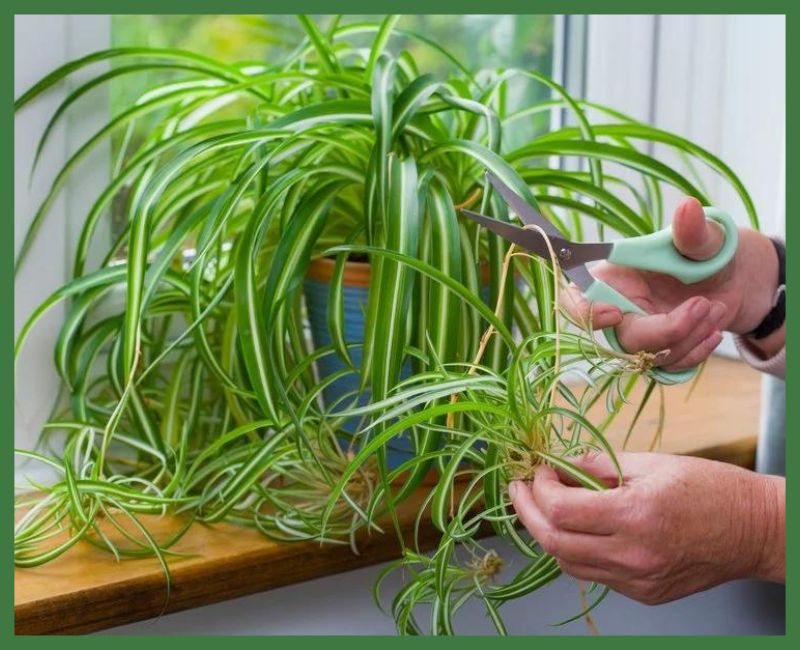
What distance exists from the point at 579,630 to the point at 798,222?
1.41ft

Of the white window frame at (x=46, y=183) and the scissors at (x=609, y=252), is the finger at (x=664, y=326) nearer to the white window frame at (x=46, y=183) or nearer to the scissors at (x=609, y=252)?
the scissors at (x=609, y=252)

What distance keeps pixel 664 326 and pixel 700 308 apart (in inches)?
1.2

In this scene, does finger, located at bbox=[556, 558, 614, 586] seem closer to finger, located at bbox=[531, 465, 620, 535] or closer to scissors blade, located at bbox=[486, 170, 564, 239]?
finger, located at bbox=[531, 465, 620, 535]

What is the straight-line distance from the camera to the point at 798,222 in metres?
1.02

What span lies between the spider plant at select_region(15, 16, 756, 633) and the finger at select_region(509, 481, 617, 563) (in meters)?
0.03

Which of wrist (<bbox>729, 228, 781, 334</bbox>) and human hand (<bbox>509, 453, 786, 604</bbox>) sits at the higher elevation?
wrist (<bbox>729, 228, 781, 334</bbox>)

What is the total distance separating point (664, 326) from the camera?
78cm

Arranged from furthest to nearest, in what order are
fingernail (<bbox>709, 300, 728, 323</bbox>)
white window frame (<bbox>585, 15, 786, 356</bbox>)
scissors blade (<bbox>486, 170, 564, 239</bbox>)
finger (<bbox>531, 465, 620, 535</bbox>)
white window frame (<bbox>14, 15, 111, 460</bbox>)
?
white window frame (<bbox>585, 15, 786, 356</bbox>) < white window frame (<bbox>14, 15, 111, 460</bbox>) < fingernail (<bbox>709, 300, 728, 323</bbox>) < scissors blade (<bbox>486, 170, 564, 239</bbox>) < finger (<bbox>531, 465, 620, 535</bbox>)

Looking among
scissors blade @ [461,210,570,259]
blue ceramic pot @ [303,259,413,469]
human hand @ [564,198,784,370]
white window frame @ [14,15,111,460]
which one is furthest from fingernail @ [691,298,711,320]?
white window frame @ [14,15,111,460]

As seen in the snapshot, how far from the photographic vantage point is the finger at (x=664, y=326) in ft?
2.57

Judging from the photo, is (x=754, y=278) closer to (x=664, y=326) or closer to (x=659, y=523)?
(x=664, y=326)

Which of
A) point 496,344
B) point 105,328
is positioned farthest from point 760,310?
point 105,328

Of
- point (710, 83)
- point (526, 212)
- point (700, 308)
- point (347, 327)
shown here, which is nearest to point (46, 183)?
point (347, 327)

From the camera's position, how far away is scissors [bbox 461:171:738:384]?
0.74m
